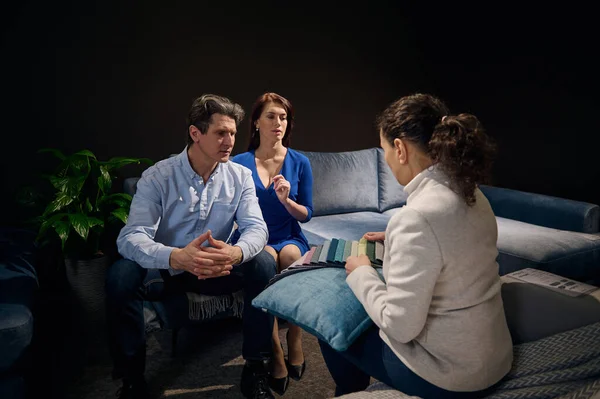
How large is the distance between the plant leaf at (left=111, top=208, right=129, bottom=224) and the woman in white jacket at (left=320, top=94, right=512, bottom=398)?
1.57 meters

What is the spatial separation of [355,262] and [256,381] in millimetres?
797

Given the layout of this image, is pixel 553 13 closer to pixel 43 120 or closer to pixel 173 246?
pixel 173 246

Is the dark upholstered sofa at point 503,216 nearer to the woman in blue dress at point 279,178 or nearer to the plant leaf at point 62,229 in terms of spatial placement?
the woman in blue dress at point 279,178

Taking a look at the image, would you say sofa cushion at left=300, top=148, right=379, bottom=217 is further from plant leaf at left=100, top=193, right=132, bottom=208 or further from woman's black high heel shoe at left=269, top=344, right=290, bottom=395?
woman's black high heel shoe at left=269, top=344, right=290, bottom=395

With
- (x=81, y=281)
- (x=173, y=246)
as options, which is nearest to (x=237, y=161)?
(x=173, y=246)

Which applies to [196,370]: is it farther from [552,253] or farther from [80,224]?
[552,253]

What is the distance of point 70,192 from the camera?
249 cm

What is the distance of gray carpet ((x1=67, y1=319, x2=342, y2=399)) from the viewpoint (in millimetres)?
2129

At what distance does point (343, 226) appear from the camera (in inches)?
127

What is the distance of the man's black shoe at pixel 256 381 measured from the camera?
202cm

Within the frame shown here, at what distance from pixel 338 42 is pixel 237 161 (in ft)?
6.10

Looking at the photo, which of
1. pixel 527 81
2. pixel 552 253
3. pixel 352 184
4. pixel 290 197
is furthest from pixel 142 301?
pixel 527 81

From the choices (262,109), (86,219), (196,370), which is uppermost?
(262,109)

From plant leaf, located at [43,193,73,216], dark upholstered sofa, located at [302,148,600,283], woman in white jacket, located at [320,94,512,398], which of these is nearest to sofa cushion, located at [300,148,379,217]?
dark upholstered sofa, located at [302,148,600,283]
